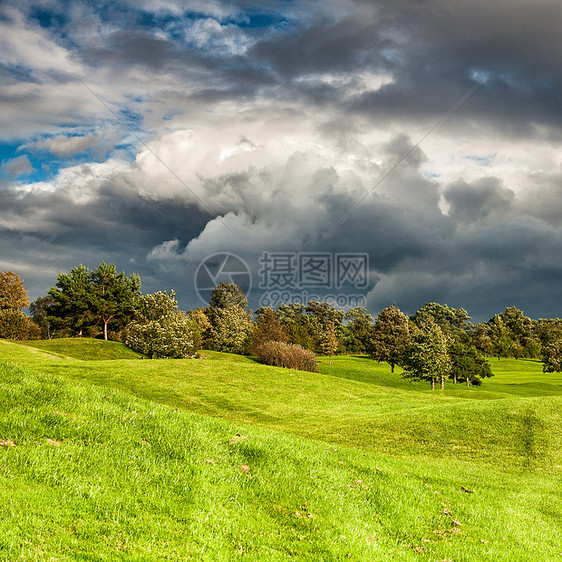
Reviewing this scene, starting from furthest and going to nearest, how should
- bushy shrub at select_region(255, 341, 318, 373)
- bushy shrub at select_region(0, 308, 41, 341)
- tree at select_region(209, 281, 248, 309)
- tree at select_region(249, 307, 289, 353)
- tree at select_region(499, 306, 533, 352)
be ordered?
tree at select_region(499, 306, 533, 352)
tree at select_region(209, 281, 248, 309)
tree at select_region(249, 307, 289, 353)
bushy shrub at select_region(0, 308, 41, 341)
bushy shrub at select_region(255, 341, 318, 373)

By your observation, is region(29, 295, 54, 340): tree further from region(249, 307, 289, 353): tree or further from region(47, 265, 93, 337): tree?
region(249, 307, 289, 353): tree

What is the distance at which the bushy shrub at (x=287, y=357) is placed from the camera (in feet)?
199

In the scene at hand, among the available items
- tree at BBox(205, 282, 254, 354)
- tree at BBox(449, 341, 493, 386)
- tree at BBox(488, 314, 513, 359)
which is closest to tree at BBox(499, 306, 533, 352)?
tree at BBox(488, 314, 513, 359)

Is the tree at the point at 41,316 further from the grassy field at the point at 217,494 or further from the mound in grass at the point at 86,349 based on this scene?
the grassy field at the point at 217,494

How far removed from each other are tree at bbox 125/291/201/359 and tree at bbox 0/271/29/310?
27242 mm

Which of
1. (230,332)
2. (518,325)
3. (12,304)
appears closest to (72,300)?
(12,304)

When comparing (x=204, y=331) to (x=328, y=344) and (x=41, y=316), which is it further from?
(x=41, y=316)

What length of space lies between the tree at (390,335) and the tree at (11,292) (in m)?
70.7

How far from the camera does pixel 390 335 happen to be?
8512 cm

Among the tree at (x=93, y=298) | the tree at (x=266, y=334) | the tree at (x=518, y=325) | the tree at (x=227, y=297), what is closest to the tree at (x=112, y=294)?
the tree at (x=93, y=298)

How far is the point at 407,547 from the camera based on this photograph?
818cm

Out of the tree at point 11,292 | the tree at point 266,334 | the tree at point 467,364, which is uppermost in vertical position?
the tree at point 11,292

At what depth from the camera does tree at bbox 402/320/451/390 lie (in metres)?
59.8

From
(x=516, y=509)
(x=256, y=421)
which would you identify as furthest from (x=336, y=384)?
(x=516, y=509)
